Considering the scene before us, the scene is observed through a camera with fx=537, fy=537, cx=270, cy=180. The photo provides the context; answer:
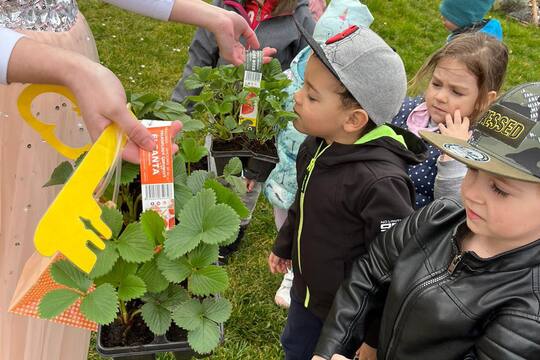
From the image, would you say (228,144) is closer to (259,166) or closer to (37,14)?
(259,166)

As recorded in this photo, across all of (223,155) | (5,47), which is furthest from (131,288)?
(223,155)

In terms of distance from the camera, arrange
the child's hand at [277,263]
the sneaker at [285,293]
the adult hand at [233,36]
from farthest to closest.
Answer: the sneaker at [285,293] < the child's hand at [277,263] < the adult hand at [233,36]

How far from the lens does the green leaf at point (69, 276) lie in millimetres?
1060

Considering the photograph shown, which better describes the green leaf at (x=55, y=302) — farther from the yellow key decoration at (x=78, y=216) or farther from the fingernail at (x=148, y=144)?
the fingernail at (x=148, y=144)

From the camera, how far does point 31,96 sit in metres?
1.23

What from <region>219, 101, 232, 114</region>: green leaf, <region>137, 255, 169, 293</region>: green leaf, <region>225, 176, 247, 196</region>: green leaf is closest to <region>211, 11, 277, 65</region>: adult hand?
<region>219, 101, 232, 114</region>: green leaf

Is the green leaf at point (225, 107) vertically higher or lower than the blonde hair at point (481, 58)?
lower

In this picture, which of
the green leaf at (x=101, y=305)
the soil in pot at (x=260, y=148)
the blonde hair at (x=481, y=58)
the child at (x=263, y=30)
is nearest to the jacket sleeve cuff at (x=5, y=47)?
the green leaf at (x=101, y=305)

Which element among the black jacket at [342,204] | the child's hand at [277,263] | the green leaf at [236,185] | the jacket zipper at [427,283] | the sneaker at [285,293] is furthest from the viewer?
the sneaker at [285,293]

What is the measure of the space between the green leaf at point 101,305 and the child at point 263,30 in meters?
1.53

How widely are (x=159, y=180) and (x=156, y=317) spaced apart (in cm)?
30

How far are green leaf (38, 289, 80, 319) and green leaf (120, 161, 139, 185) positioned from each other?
324 mm

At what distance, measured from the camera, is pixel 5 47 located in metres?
1.17

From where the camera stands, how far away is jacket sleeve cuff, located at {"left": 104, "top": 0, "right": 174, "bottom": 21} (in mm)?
1677
